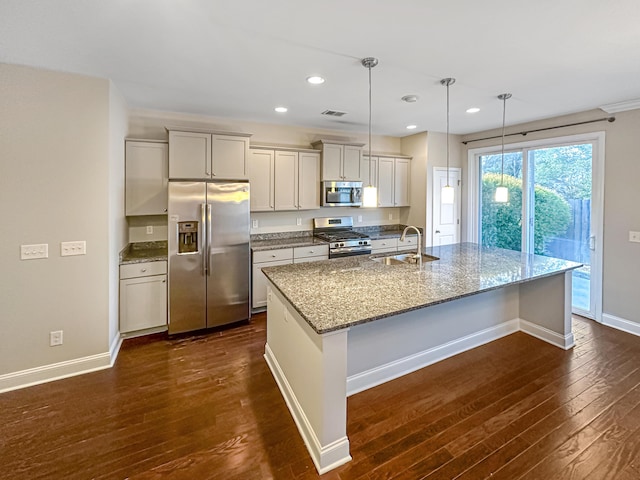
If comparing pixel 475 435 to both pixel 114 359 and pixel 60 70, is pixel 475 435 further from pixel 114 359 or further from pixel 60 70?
pixel 60 70

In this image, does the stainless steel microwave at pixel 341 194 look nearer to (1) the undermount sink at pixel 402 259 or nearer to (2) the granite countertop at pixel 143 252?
(1) the undermount sink at pixel 402 259

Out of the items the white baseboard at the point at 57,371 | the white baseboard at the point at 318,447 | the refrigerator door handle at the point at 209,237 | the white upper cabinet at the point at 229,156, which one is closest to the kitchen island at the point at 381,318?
the white baseboard at the point at 318,447

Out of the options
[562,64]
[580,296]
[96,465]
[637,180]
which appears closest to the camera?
[96,465]

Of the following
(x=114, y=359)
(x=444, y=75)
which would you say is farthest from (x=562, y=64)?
(x=114, y=359)

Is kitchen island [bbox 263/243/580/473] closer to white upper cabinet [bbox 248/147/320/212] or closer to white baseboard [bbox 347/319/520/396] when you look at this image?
white baseboard [bbox 347/319/520/396]

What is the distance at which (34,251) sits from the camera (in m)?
2.63

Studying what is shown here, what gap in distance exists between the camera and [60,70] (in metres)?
2.60

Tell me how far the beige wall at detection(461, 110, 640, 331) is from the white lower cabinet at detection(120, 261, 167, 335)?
17.5ft

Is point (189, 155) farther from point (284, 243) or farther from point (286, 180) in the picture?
point (284, 243)

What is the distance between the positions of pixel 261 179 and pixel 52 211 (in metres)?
2.36

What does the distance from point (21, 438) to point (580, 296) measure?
233 inches

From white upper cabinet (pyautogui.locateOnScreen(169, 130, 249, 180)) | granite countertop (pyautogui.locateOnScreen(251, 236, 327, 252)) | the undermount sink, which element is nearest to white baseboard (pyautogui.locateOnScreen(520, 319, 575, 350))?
the undermount sink

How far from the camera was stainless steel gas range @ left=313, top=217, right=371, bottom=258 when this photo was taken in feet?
15.2

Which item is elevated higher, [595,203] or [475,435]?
[595,203]
